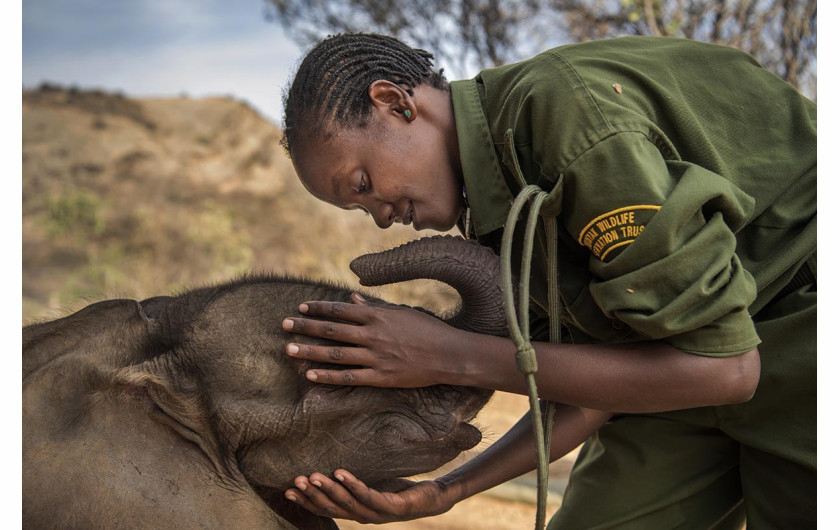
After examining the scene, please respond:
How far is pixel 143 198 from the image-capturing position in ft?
39.4

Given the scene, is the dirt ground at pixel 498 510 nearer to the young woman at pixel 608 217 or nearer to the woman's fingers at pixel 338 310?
the young woman at pixel 608 217

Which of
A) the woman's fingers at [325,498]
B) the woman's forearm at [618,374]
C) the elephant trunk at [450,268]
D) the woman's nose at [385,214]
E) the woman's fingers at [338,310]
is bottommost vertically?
the woman's fingers at [325,498]

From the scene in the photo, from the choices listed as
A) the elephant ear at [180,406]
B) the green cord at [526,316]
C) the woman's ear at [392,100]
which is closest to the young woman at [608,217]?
the woman's ear at [392,100]

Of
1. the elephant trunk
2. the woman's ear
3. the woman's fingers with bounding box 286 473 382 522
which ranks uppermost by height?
the woman's ear

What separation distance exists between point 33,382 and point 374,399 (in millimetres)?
810

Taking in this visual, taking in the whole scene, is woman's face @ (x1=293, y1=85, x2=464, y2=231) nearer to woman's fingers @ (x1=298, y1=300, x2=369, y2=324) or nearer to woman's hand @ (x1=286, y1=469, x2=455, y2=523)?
woman's fingers @ (x1=298, y1=300, x2=369, y2=324)

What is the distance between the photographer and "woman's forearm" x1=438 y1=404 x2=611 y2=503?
275 centimetres

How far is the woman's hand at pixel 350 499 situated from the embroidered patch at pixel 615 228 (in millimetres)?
842

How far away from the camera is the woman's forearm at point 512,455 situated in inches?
108

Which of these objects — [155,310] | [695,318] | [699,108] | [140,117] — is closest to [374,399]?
[155,310]

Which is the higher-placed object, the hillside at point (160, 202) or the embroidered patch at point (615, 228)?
the embroidered patch at point (615, 228)

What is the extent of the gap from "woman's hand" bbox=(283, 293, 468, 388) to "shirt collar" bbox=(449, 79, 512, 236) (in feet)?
1.14

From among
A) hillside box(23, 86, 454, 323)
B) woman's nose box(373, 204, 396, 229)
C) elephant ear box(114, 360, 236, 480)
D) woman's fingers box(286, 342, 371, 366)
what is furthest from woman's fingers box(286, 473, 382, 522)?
hillside box(23, 86, 454, 323)

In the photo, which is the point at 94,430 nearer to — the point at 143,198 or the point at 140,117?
the point at 143,198
